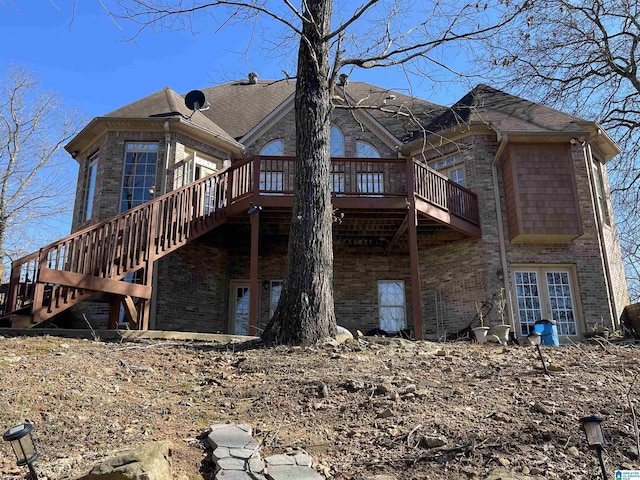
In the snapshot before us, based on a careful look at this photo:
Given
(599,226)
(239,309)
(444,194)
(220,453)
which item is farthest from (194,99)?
(220,453)

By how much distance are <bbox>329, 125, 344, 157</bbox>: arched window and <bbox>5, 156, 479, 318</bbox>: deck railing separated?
2095 mm

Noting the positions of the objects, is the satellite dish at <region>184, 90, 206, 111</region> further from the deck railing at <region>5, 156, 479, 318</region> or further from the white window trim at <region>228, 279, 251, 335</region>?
the white window trim at <region>228, 279, 251, 335</region>

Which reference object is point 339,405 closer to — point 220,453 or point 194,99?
point 220,453

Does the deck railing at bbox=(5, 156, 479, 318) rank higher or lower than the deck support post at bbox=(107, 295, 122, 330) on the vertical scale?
higher

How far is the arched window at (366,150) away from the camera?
47.8 feet

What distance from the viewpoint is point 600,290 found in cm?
1206

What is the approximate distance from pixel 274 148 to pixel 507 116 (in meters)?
6.01

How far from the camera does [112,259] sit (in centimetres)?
901

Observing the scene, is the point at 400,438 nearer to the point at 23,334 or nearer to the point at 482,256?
the point at 23,334

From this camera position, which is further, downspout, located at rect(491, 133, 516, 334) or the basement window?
the basement window

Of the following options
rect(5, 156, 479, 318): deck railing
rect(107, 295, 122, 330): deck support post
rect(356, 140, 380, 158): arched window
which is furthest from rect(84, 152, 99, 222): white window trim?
rect(356, 140, 380, 158): arched window

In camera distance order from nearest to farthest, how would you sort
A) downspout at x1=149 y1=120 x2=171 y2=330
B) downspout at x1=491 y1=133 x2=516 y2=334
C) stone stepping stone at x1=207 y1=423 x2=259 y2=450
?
stone stepping stone at x1=207 y1=423 x2=259 y2=450
downspout at x1=149 y1=120 x2=171 y2=330
downspout at x1=491 y1=133 x2=516 y2=334

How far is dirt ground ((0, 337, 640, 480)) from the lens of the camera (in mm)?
3816

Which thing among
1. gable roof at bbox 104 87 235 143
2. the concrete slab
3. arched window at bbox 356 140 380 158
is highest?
gable roof at bbox 104 87 235 143
